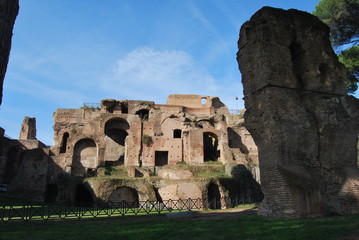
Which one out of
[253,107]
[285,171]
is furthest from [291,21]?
[285,171]

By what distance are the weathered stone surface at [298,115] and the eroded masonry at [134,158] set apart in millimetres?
10360

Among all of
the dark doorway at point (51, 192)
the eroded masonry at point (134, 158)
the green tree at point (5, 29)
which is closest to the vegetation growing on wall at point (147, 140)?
the eroded masonry at point (134, 158)

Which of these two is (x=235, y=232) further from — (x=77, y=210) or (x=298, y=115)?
(x=77, y=210)

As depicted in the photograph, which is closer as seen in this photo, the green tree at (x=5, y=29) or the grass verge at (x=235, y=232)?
the grass verge at (x=235, y=232)

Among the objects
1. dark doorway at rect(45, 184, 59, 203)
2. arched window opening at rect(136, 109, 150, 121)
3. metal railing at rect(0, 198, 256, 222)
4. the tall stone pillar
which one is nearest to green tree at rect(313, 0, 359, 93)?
metal railing at rect(0, 198, 256, 222)

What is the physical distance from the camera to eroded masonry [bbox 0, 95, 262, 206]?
66.3 feet

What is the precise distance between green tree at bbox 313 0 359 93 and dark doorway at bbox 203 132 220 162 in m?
15.0

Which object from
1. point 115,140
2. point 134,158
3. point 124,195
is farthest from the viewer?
point 115,140

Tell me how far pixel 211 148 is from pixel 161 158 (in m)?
5.98

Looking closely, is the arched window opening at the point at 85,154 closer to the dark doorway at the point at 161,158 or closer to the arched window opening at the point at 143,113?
the dark doorway at the point at 161,158

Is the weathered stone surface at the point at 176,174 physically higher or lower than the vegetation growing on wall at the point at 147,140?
lower

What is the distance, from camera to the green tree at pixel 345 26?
15070mm

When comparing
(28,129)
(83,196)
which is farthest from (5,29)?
(28,129)

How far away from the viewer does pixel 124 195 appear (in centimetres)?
2061
